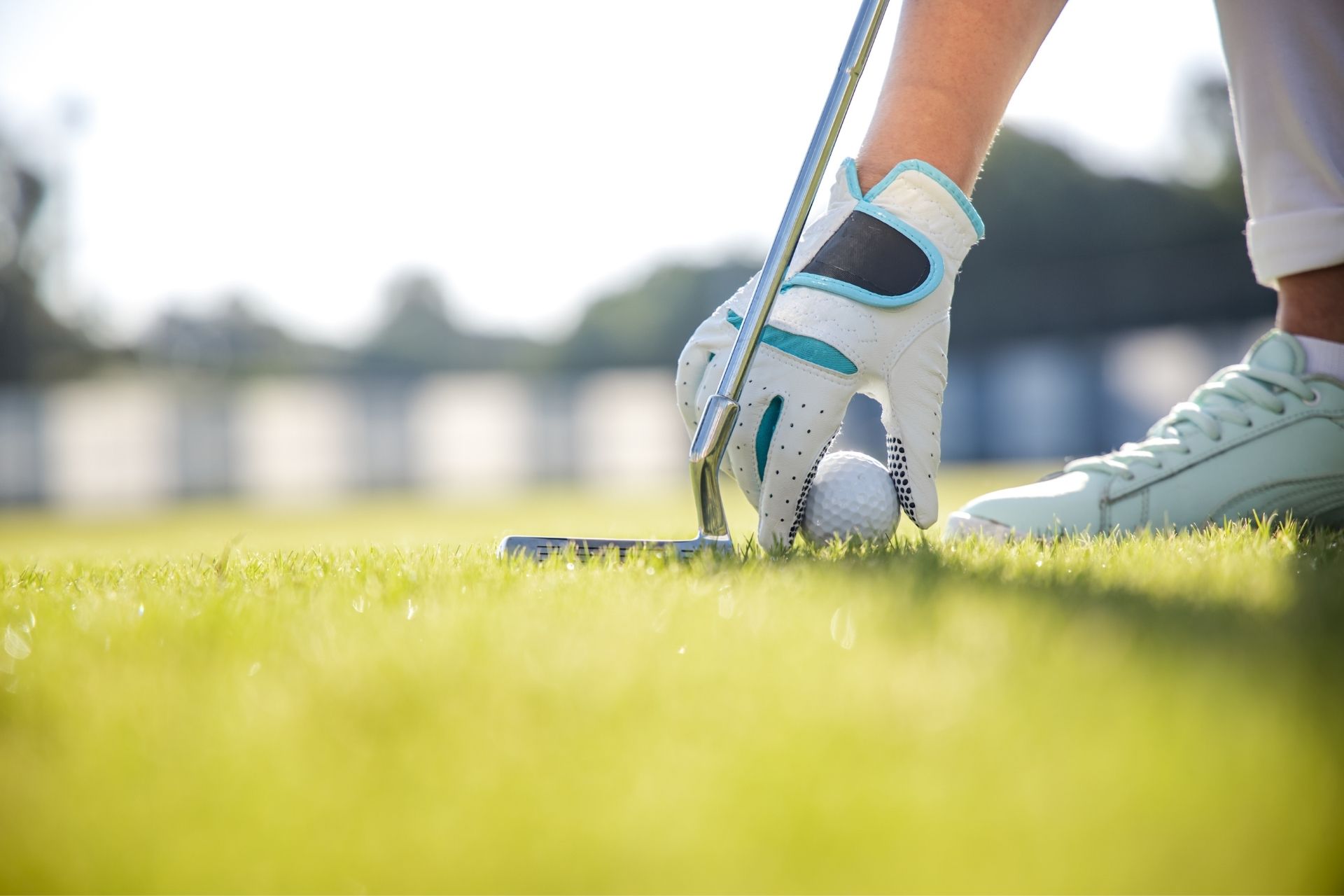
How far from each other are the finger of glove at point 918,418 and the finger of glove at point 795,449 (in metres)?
0.10

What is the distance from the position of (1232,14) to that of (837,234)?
3.61 ft

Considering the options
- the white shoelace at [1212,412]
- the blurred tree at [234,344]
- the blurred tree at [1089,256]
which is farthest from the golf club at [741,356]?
the blurred tree at [234,344]

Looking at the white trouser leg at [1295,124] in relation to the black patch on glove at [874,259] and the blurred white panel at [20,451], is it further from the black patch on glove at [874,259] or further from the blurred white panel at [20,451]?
the blurred white panel at [20,451]

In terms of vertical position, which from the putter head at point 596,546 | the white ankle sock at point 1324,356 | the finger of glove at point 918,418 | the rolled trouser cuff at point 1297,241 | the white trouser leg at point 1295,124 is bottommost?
the putter head at point 596,546

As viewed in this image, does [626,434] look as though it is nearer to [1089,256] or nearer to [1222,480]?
[1089,256]

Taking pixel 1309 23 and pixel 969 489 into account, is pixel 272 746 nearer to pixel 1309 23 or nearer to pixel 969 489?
pixel 1309 23

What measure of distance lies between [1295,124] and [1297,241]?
230 mm

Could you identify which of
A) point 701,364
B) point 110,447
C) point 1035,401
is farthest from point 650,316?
point 701,364

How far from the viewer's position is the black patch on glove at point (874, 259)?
62.8 inches

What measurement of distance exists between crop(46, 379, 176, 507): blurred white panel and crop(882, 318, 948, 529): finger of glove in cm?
1864

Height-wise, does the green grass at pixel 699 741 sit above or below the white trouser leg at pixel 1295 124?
below

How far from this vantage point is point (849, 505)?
1706 mm

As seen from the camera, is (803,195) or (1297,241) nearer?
(803,195)

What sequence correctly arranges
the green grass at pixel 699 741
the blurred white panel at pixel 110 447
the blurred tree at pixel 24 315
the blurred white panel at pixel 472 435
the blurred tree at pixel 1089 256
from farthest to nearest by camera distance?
1. the blurred tree at pixel 24 315
2. the blurred tree at pixel 1089 256
3. the blurred white panel at pixel 472 435
4. the blurred white panel at pixel 110 447
5. the green grass at pixel 699 741
